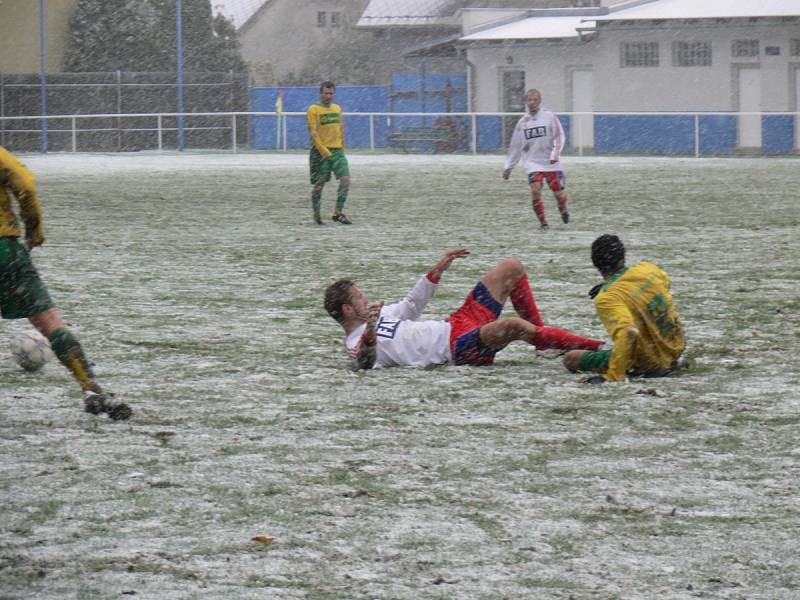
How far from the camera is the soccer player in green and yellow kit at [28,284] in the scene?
6844 mm

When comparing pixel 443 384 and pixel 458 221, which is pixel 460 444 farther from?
pixel 458 221

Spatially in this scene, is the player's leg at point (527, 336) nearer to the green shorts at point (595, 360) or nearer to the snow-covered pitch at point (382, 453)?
the snow-covered pitch at point (382, 453)

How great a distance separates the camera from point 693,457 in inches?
246

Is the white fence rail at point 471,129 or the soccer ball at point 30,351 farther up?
the white fence rail at point 471,129

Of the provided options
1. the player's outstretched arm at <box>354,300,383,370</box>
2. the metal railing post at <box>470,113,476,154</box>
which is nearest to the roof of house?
the metal railing post at <box>470,113,476,154</box>

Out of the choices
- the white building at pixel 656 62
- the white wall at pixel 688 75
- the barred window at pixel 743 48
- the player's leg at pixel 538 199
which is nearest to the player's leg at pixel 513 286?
the player's leg at pixel 538 199

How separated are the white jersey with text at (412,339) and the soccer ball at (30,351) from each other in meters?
1.74

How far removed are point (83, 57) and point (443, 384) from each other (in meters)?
45.3

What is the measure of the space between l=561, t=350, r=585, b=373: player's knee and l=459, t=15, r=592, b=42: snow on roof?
3464cm

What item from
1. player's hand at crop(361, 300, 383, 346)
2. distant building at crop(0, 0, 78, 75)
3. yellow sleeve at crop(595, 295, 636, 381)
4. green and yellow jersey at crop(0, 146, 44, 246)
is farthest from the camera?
distant building at crop(0, 0, 78, 75)

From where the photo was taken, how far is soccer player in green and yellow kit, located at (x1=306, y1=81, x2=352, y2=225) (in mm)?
18844

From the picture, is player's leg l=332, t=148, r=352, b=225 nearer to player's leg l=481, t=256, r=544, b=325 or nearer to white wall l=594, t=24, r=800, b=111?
player's leg l=481, t=256, r=544, b=325

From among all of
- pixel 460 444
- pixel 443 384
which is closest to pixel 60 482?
pixel 460 444

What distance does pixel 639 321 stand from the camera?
7.91 meters
